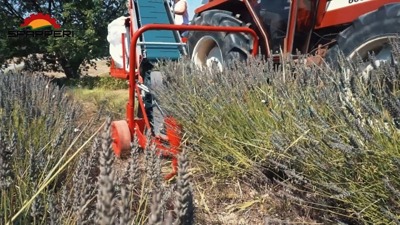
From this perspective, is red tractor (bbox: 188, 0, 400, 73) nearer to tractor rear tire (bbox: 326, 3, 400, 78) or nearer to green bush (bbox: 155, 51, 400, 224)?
tractor rear tire (bbox: 326, 3, 400, 78)

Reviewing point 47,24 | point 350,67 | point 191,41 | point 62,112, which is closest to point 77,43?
point 47,24

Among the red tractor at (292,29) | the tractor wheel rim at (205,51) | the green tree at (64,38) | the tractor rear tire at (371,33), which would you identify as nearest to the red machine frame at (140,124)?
the red tractor at (292,29)

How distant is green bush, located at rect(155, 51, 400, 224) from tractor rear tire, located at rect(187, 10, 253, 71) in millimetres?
587

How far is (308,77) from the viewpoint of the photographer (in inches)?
64.7

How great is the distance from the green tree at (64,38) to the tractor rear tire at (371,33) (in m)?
9.17

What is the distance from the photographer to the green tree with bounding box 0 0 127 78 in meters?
10.5

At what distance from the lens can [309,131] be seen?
53.3 inches

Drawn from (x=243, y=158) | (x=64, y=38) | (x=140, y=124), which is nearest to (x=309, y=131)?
(x=243, y=158)

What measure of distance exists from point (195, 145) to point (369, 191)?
1.09 metres

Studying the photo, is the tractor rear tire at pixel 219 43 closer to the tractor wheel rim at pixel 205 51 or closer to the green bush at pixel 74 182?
the tractor wheel rim at pixel 205 51

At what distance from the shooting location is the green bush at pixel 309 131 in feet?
3.74

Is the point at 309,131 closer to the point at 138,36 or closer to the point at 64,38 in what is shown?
the point at 138,36

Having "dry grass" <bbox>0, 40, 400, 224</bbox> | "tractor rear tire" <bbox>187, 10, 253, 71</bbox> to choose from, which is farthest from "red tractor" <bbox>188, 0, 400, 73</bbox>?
"dry grass" <bbox>0, 40, 400, 224</bbox>

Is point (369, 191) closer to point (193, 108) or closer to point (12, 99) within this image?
point (193, 108)
